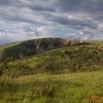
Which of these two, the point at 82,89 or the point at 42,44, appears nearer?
the point at 82,89

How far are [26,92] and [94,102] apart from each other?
240 cm

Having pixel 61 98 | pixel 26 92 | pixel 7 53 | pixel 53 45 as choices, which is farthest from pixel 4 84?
pixel 53 45

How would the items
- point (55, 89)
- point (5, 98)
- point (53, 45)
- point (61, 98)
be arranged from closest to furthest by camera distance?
1. point (5, 98)
2. point (61, 98)
3. point (55, 89)
4. point (53, 45)

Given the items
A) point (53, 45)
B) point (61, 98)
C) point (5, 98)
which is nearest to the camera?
point (5, 98)

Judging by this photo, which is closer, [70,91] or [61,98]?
[61,98]

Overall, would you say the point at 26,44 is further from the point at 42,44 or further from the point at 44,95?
the point at 44,95

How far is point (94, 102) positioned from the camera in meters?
9.33

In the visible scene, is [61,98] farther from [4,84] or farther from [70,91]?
[4,84]

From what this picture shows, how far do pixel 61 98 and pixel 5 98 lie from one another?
197 centimetres

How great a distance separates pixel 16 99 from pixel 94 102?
2.60 m

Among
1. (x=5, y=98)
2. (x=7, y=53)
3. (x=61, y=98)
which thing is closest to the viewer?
(x=5, y=98)

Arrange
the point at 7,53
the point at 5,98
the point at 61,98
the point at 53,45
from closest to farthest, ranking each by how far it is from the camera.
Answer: the point at 5,98
the point at 61,98
the point at 7,53
the point at 53,45

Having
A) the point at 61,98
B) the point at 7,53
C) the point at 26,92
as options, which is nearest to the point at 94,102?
the point at 61,98

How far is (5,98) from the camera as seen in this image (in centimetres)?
909
